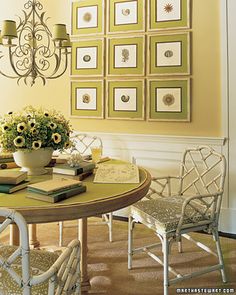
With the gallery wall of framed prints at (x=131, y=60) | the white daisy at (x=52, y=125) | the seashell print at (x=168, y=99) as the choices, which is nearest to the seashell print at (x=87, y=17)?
the gallery wall of framed prints at (x=131, y=60)

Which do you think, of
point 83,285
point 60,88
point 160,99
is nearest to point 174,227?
point 83,285

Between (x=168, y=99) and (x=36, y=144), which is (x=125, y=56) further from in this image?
(x=36, y=144)

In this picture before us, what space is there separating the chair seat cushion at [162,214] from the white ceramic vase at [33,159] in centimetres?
73

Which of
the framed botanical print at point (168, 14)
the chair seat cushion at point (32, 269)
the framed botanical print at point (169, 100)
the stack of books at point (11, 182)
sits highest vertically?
the framed botanical print at point (168, 14)

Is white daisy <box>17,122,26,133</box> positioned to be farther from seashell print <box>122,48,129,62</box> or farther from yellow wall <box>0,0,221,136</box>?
seashell print <box>122,48,129,62</box>

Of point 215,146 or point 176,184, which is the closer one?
point 215,146

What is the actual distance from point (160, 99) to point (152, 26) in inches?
27.7

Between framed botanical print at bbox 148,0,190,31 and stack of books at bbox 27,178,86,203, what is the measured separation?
2155 mm

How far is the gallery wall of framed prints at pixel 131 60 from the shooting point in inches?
130

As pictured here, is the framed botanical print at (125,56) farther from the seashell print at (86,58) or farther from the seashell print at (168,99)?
the seashell print at (168,99)

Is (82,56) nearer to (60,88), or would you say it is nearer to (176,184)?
(60,88)

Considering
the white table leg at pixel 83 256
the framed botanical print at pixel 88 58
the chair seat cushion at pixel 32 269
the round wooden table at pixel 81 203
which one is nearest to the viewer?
the chair seat cushion at pixel 32 269

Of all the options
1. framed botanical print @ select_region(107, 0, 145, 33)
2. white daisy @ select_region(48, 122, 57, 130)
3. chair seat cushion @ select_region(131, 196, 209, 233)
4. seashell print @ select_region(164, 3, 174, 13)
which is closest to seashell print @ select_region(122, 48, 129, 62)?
framed botanical print @ select_region(107, 0, 145, 33)

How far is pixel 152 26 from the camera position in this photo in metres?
3.40
